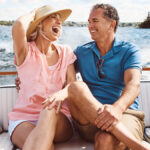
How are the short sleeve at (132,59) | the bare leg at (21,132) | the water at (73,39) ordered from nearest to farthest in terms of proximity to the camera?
the bare leg at (21,132) → the short sleeve at (132,59) → the water at (73,39)

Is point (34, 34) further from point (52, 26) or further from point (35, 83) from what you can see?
point (35, 83)

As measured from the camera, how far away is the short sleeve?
1697mm

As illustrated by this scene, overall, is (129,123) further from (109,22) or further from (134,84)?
(109,22)

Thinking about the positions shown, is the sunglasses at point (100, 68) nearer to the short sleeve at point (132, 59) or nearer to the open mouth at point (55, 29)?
the short sleeve at point (132, 59)

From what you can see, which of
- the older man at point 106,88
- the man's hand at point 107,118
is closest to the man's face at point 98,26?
the older man at point 106,88

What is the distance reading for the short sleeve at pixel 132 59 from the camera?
170cm

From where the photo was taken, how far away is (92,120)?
1376 mm

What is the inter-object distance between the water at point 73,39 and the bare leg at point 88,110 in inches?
481

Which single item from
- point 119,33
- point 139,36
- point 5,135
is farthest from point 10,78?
point 5,135

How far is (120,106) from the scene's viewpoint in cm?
141

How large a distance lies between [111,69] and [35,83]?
611 millimetres

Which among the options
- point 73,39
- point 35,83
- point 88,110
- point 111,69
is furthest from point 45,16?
point 73,39

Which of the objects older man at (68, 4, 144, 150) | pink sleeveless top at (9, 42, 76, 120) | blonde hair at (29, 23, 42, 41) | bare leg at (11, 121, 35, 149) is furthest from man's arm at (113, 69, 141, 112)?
blonde hair at (29, 23, 42, 41)

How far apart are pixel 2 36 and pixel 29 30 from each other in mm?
14093
